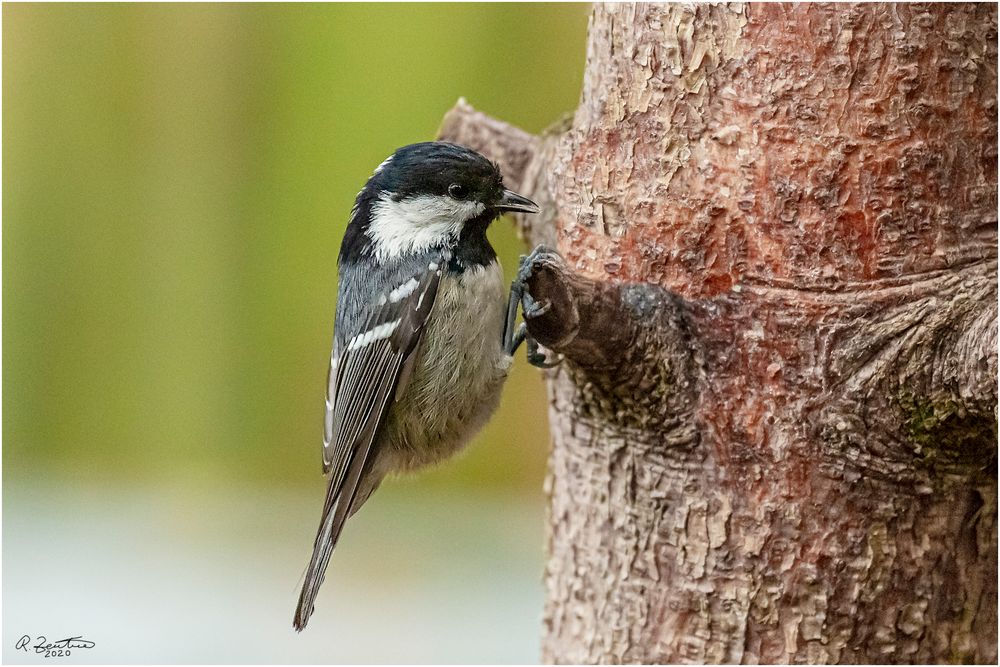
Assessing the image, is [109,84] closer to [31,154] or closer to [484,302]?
[31,154]

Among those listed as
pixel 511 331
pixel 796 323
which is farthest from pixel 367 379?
pixel 796 323

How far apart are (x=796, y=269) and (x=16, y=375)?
217 centimetres

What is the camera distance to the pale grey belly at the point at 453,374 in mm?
1649

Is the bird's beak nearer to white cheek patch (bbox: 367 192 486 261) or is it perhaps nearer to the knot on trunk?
white cheek patch (bbox: 367 192 486 261)

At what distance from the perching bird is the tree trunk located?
0.91 ft

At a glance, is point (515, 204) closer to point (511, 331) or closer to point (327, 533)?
point (511, 331)

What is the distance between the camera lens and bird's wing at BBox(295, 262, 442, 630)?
1.59 m

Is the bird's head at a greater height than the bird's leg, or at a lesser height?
greater

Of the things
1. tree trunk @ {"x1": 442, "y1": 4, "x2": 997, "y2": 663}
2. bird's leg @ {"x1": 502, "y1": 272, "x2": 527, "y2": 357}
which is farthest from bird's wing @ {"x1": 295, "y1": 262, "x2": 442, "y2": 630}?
tree trunk @ {"x1": 442, "y1": 4, "x2": 997, "y2": 663}

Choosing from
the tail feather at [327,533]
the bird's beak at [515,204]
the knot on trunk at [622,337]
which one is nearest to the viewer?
the knot on trunk at [622,337]

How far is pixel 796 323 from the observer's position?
4.11 feet

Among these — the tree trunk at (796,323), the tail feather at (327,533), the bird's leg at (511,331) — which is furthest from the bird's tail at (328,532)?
the tree trunk at (796,323)

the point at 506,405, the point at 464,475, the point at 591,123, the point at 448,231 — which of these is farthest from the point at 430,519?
the point at 591,123

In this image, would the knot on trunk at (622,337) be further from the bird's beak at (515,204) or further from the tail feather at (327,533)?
the tail feather at (327,533)
